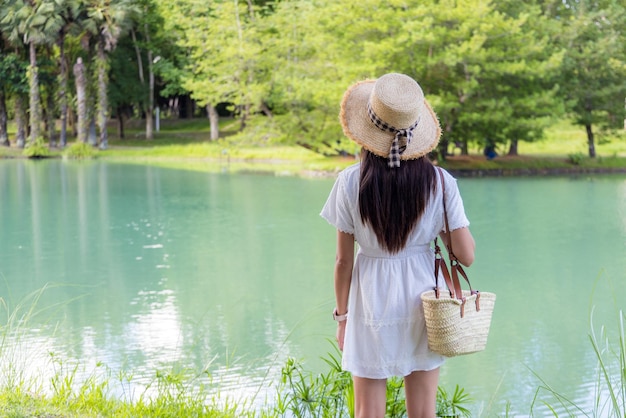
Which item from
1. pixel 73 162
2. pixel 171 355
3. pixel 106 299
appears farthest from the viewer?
pixel 73 162

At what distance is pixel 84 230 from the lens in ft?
37.1

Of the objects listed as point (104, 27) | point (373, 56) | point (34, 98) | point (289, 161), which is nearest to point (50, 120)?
point (34, 98)

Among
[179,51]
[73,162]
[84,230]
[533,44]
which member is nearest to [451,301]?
[84,230]

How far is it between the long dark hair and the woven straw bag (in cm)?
5

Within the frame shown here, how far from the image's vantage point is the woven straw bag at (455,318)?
7.75 feet

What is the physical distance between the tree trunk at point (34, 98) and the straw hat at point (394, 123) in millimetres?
26244

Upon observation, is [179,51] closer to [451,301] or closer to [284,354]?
[284,354]

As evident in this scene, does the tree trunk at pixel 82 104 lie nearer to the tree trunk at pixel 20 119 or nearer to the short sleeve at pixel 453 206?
the tree trunk at pixel 20 119

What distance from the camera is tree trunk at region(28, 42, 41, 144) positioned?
89.8 feet

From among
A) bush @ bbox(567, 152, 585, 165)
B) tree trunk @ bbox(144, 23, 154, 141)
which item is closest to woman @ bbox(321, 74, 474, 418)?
bush @ bbox(567, 152, 585, 165)

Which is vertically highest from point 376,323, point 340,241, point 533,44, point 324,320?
point 533,44

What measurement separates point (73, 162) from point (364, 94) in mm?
23824

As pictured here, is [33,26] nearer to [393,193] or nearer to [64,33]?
[64,33]

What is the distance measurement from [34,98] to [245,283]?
21.7m
